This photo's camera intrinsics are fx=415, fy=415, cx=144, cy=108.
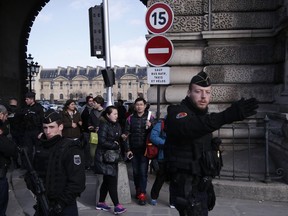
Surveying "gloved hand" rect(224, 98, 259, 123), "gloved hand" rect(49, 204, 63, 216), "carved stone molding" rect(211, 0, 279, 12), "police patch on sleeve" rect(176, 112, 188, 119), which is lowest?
"gloved hand" rect(49, 204, 63, 216)

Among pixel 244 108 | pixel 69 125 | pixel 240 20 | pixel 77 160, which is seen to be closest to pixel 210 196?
pixel 244 108

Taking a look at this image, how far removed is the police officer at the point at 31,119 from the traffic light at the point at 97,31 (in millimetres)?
1897

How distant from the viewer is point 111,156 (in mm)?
5977

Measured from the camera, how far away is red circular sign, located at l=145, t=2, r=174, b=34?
6.75 metres

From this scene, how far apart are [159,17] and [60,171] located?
12.6 feet

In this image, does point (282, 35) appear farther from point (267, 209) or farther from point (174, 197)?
point (174, 197)

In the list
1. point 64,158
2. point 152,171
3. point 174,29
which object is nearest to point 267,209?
point 152,171

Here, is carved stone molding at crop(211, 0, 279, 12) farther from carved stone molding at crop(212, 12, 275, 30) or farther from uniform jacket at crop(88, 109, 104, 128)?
uniform jacket at crop(88, 109, 104, 128)

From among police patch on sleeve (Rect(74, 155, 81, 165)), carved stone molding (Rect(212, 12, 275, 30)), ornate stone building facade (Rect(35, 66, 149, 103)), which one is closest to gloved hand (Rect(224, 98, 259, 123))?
police patch on sleeve (Rect(74, 155, 81, 165))

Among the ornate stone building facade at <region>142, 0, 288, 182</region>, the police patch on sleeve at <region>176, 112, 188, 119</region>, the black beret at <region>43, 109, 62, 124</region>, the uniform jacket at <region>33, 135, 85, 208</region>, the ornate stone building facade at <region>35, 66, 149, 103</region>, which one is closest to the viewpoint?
the police patch on sleeve at <region>176, 112, 188, 119</region>

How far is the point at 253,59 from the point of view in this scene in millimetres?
8680

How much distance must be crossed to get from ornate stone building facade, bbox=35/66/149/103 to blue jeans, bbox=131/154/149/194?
126596 millimetres

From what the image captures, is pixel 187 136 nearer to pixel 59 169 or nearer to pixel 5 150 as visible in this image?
Answer: pixel 59 169

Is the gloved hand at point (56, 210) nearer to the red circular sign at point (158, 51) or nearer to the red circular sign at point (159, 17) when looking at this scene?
the red circular sign at point (158, 51)
